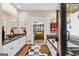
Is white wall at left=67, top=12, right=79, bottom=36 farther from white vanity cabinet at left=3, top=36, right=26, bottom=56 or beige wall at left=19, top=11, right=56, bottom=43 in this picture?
beige wall at left=19, top=11, right=56, bottom=43

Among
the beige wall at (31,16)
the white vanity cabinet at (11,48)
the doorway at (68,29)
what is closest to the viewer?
the doorway at (68,29)

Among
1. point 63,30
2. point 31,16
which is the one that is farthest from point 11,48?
point 31,16

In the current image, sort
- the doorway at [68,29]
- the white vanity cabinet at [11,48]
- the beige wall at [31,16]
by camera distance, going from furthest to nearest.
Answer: the beige wall at [31,16]
the white vanity cabinet at [11,48]
the doorway at [68,29]

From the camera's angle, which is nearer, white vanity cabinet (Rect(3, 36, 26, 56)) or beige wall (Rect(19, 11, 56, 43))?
white vanity cabinet (Rect(3, 36, 26, 56))

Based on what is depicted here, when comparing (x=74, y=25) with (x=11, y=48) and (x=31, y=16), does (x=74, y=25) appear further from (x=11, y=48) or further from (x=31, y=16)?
(x=31, y=16)

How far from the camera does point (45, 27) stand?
8.07 metres

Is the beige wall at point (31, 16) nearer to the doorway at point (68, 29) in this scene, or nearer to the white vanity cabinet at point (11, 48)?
the white vanity cabinet at point (11, 48)

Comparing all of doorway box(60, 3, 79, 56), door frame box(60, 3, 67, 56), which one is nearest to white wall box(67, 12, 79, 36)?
doorway box(60, 3, 79, 56)

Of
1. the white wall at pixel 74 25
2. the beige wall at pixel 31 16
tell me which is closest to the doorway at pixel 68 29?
the white wall at pixel 74 25

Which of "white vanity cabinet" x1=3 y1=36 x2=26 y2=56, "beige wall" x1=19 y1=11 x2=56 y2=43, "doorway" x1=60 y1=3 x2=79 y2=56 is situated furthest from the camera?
"beige wall" x1=19 y1=11 x2=56 y2=43

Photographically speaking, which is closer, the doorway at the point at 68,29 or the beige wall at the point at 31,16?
the doorway at the point at 68,29

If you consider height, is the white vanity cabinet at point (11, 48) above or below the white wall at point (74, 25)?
below

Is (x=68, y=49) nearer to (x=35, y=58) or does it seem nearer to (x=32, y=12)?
(x=35, y=58)

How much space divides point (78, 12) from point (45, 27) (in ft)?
19.2
